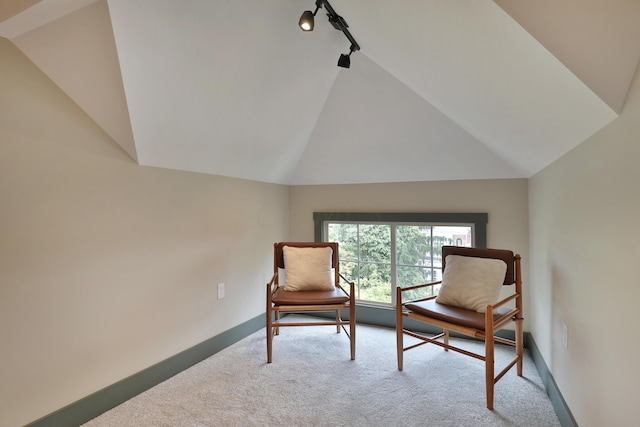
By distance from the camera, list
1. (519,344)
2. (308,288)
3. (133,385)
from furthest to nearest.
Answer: (308,288), (519,344), (133,385)

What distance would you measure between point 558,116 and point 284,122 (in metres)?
1.89

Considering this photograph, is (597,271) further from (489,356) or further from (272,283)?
(272,283)

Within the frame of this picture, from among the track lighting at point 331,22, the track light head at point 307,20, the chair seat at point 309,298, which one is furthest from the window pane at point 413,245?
the track light head at point 307,20

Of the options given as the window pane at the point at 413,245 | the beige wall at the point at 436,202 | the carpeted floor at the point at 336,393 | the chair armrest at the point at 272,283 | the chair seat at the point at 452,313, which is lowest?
the carpeted floor at the point at 336,393

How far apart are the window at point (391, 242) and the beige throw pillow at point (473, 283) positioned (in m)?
0.60

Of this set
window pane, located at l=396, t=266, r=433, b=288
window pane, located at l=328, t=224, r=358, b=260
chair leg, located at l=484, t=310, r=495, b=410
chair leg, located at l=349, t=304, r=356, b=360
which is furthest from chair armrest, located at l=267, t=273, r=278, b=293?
chair leg, located at l=484, t=310, r=495, b=410

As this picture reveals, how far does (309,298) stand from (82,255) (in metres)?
1.52

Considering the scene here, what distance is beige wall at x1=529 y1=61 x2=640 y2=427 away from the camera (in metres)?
1.02

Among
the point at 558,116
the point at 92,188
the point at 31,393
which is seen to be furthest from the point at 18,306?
the point at 558,116

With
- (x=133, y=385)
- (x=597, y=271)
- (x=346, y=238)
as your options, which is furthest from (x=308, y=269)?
(x=597, y=271)

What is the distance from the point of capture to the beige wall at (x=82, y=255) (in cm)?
146

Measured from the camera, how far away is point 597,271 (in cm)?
129

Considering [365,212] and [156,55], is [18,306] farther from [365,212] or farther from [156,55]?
[365,212]

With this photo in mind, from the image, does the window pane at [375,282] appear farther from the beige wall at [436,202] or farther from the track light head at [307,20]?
the track light head at [307,20]
